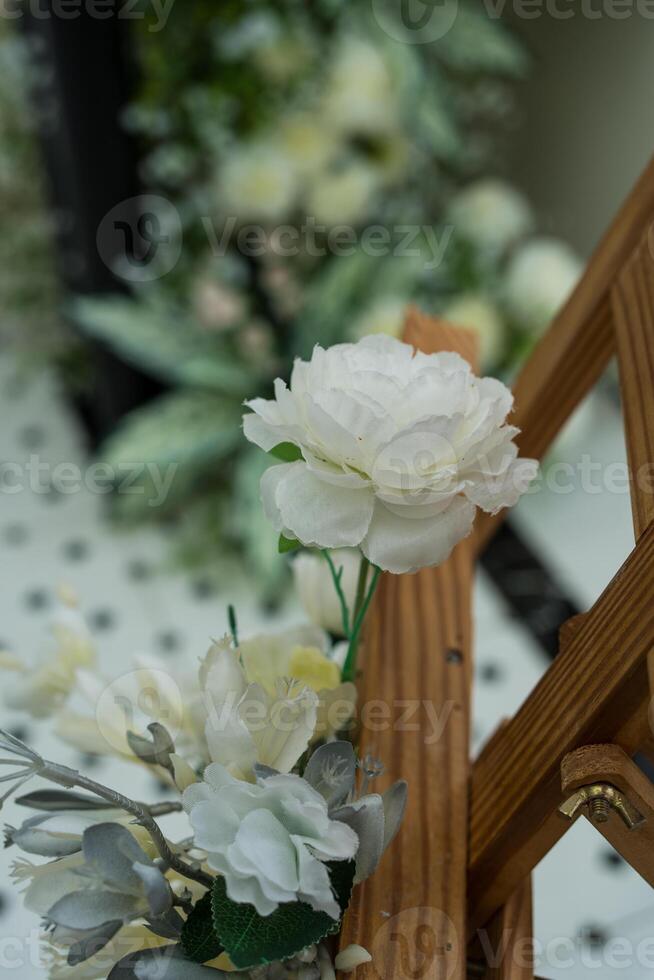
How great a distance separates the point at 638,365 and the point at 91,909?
1.54ft

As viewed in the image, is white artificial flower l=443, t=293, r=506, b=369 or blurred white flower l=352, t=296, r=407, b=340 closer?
blurred white flower l=352, t=296, r=407, b=340

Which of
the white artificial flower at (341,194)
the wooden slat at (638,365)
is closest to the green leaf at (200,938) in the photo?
the wooden slat at (638,365)

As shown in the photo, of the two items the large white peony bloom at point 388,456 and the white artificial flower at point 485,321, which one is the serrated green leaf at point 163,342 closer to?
the white artificial flower at point 485,321

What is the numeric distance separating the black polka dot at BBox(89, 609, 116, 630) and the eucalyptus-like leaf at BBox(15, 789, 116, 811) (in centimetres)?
131

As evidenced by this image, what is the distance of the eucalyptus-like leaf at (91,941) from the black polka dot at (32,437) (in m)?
1.83

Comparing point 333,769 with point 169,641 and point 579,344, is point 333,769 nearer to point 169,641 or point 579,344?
point 579,344

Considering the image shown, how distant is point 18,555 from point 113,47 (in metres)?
0.95

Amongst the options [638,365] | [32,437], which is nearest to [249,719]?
[638,365]

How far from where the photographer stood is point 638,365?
679 millimetres

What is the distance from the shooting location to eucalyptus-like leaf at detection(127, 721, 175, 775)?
1.94 feet

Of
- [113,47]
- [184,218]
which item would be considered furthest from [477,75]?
[113,47]

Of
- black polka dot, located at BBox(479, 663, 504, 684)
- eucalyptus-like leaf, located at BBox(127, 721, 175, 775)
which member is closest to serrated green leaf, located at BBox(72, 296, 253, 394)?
black polka dot, located at BBox(479, 663, 504, 684)

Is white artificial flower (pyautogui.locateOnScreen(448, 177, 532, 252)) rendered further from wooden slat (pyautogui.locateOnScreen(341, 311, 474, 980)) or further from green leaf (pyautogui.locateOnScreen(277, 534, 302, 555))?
green leaf (pyautogui.locateOnScreen(277, 534, 302, 555))

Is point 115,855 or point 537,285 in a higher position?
point 537,285
